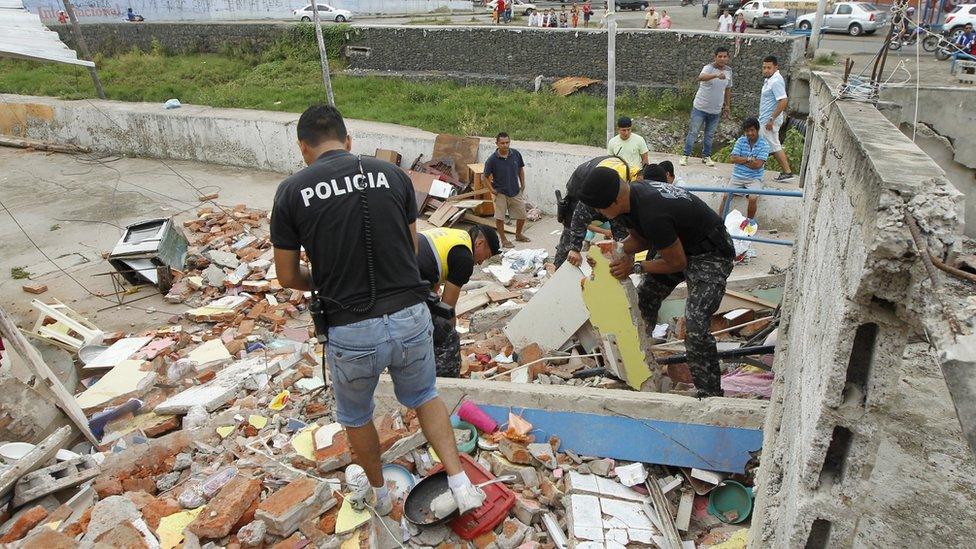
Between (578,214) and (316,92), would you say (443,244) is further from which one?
(316,92)

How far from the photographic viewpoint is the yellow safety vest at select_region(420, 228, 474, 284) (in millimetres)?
3734

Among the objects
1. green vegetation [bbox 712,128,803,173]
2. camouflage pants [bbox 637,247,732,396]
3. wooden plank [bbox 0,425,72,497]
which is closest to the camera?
wooden plank [bbox 0,425,72,497]

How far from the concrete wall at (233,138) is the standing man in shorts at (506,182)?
107 centimetres

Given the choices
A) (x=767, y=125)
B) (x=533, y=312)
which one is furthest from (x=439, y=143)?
(x=533, y=312)

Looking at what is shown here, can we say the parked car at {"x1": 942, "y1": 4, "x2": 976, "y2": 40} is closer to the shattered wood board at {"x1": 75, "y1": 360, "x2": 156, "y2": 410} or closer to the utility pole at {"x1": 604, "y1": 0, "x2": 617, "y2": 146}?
the utility pole at {"x1": 604, "y1": 0, "x2": 617, "y2": 146}

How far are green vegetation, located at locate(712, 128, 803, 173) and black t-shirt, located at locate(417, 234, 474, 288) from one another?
267 inches

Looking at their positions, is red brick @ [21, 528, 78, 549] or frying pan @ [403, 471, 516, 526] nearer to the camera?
red brick @ [21, 528, 78, 549]

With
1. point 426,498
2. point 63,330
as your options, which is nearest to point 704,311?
point 426,498

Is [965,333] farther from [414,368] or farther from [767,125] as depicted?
[767,125]

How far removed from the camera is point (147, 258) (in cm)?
763

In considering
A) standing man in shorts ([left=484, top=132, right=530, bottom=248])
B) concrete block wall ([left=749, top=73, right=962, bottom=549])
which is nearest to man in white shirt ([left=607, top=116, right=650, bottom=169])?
standing man in shorts ([left=484, top=132, right=530, bottom=248])

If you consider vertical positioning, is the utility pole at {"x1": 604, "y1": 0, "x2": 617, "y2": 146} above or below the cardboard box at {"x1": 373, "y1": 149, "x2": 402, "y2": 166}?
above

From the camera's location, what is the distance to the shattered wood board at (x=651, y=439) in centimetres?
348

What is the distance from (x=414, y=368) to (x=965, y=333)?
2087 mm
